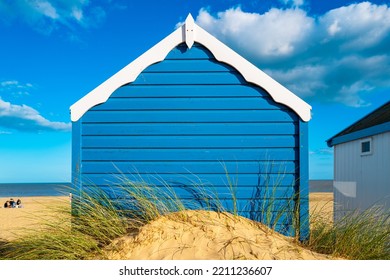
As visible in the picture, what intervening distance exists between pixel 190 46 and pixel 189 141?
151 cm

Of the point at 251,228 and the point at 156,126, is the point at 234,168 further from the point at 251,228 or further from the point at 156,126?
the point at 156,126

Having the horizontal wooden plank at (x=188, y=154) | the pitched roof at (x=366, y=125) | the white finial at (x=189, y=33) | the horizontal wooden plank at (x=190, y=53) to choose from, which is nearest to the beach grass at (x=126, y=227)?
the horizontal wooden plank at (x=188, y=154)

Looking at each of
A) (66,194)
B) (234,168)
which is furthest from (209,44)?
(66,194)

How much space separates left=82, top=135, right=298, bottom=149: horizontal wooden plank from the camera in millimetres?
5465

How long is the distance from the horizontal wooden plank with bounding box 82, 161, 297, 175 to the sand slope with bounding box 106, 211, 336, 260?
0.99m

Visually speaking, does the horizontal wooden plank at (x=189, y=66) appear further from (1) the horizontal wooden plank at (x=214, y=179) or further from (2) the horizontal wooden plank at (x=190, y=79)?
(1) the horizontal wooden plank at (x=214, y=179)

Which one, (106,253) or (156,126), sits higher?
(156,126)

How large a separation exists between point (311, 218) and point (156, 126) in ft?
9.08

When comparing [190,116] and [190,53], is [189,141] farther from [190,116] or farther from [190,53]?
[190,53]

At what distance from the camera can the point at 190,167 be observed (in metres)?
5.48

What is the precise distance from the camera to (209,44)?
545 centimetres

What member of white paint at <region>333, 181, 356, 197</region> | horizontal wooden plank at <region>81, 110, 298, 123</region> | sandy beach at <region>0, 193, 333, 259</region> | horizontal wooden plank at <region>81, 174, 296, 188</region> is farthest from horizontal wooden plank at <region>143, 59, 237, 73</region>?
white paint at <region>333, 181, 356, 197</region>

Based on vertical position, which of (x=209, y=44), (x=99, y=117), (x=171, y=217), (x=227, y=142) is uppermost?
(x=209, y=44)

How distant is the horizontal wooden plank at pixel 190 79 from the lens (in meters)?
5.50
